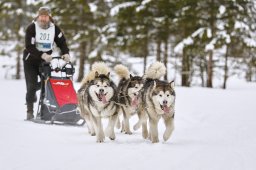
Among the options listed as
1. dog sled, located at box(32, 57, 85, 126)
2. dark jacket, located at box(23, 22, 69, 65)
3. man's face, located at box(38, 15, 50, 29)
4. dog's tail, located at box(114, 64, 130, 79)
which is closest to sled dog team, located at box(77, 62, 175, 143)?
dog's tail, located at box(114, 64, 130, 79)

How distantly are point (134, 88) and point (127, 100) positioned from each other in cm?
23

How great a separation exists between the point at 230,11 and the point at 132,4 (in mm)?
4352

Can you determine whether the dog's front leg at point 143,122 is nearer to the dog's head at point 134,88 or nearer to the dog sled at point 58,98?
the dog's head at point 134,88

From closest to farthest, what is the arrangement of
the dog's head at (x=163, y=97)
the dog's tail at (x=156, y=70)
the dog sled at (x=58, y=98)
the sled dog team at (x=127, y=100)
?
1. the dog's head at (x=163, y=97)
2. the sled dog team at (x=127, y=100)
3. the dog's tail at (x=156, y=70)
4. the dog sled at (x=58, y=98)

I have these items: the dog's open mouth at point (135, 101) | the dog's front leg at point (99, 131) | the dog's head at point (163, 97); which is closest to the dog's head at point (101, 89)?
the dog's front leg at point (99, 131)

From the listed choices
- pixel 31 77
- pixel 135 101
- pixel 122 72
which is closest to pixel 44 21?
pixel 31 77

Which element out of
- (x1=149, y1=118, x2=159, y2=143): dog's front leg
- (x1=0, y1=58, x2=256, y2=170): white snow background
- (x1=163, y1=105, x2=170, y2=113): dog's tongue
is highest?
(x1=163, y1=105, x2=170, y2=113): dog's tongue

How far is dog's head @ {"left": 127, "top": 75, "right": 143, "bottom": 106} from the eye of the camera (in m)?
7.18

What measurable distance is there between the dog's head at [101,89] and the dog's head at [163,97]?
72cm

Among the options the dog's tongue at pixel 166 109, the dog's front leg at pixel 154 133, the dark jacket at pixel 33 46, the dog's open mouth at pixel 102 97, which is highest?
the dark jacket at pixel 33 46

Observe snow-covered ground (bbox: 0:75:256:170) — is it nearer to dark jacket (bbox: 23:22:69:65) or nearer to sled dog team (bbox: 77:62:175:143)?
sled dog team (bbox: 77:62:175:143)

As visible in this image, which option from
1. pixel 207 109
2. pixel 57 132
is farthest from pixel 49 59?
pixel 207 109

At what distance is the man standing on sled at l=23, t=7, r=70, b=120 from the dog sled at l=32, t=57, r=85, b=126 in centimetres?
23

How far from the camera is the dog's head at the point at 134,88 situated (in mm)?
7184
